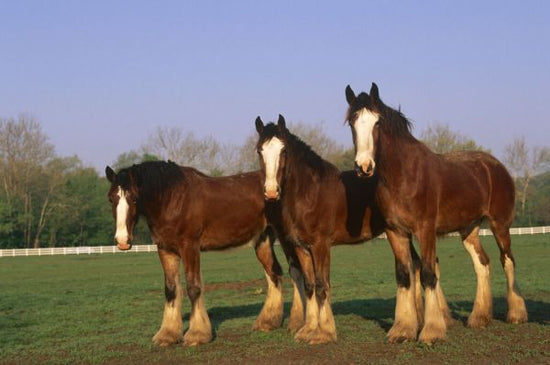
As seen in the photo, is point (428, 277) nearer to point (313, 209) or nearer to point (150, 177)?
point (313, 209)

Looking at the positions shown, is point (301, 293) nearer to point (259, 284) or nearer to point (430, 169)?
point (430, 169)

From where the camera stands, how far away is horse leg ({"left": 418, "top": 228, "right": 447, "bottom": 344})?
29.5ft

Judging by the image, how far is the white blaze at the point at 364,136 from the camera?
27.9 feet

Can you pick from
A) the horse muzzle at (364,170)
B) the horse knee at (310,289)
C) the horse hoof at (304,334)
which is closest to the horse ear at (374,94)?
the horse muzzle at (364,170)

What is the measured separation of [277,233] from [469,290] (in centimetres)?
790

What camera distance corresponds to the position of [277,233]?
10.7 m

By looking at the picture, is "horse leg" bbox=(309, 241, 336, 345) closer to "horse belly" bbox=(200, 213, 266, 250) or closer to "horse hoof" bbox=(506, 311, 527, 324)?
"horse belly" bbox=(200, 213, 266, 250)

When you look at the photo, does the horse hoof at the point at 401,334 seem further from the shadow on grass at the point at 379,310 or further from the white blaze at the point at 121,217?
the white blaze at the point at 121,217

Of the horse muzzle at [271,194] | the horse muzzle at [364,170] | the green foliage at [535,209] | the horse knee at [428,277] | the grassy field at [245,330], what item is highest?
the green foliage at [535,209]

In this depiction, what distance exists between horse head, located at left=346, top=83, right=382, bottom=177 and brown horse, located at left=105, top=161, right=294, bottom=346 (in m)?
3.12

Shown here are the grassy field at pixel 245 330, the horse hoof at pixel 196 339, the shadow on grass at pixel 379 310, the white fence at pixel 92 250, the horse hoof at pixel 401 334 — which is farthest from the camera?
the white fence at pixel 92 250

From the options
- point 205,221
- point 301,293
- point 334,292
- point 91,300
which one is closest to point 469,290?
point 334,292

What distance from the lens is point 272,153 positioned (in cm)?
949

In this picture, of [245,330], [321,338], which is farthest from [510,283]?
[245,330]
